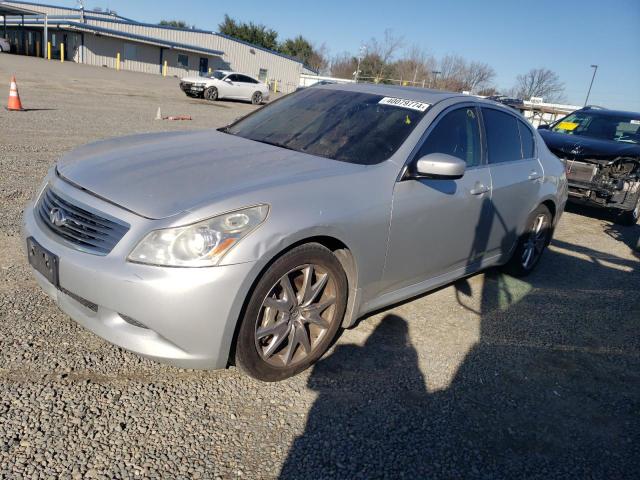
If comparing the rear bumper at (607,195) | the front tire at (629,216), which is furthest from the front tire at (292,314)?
the front tire at (629,216)

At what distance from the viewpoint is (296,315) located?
9.19ft

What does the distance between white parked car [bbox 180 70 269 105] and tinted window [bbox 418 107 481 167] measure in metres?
23.9

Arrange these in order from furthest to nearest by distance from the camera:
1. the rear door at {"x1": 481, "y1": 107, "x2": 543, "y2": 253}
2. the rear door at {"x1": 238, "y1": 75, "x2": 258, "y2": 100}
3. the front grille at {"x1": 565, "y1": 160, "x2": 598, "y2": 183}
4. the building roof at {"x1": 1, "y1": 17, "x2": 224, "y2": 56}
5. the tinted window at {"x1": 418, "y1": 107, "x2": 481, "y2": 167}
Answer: the building roof at {"x1": 1, "y1": 17, "x2": 224, "y2": 56}, the rear door at {"x1": 238, "y1": 75, "x2": 258, "y2": 100}, the front grille at {"x1": 565, "y1": 160, "x2": 598, "y2": 183}, the rear door at {"x1": 481, "y1": 107, "x2": 543, "y2": 253}, the tinted window at {"x1": 418, "y1": 107, "x2": 481, "y2": 167}

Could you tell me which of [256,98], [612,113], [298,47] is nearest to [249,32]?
[298,47]

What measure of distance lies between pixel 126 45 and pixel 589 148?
A: 45165 millimetres

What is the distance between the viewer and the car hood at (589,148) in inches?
304

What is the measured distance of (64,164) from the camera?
3.11m

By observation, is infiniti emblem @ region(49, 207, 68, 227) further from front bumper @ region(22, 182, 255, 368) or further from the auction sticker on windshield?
the auction sticker on windshield

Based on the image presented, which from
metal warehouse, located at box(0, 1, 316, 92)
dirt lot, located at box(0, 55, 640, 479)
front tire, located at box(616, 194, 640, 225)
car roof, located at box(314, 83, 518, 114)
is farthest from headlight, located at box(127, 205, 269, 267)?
metal warehouse, located at box(0, 1, 316, 92)

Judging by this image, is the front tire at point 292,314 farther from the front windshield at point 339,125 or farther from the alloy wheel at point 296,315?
the front windshield at point 339,125

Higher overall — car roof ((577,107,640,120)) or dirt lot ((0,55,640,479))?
car roof ((577,107,640,120))

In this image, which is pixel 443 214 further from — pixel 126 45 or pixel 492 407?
pixel 126 45

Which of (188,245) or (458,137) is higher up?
(458,137)

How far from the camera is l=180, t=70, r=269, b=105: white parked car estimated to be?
84.5ft
